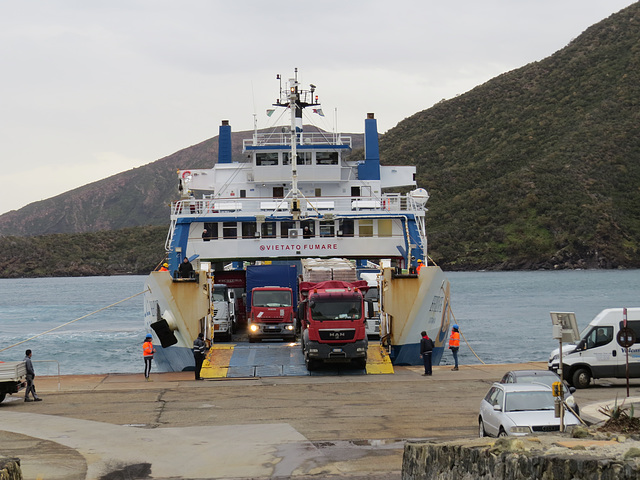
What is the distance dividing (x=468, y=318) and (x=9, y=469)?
57.1 metres

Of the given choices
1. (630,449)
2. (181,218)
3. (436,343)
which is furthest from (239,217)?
(630,449)

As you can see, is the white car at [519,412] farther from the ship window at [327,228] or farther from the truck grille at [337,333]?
the ship window at [327,228]

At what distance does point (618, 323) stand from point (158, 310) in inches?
562

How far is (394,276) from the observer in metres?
28.3

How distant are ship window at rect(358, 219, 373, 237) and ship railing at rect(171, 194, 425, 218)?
0.48 metres

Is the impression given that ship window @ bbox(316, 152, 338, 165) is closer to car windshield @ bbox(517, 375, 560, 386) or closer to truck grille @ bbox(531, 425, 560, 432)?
car windshield @ bbox(517, 375, 560, 386)

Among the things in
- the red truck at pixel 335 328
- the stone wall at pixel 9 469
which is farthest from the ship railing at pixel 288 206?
the stone wall at pixel 9 469

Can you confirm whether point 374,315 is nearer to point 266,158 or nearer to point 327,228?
point 327,228

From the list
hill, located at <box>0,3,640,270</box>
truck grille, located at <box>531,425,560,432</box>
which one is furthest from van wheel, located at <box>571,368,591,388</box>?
hill, located at <box>0,3,640,270</box>

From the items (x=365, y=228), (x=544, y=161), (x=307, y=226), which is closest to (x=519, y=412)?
(x=365, y=228)

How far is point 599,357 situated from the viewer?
22.4 m

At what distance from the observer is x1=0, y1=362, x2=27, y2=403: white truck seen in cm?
2084

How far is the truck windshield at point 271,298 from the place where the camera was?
31.2 m

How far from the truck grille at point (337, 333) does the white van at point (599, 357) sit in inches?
236
